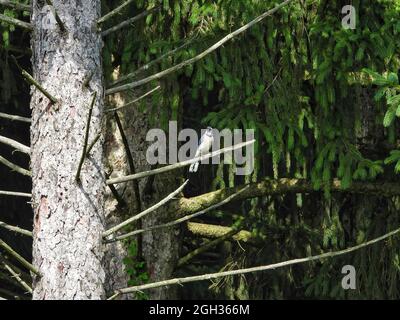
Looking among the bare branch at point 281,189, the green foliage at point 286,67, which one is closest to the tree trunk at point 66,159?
the green foliage at point 286,67

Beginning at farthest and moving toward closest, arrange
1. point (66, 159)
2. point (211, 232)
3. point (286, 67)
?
A: point (211, 232), point (286, 67), point (66, 159)

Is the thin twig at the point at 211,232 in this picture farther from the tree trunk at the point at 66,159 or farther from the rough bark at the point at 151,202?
the tree trunk at the point at 66,159

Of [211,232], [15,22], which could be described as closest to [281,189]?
[211,232]

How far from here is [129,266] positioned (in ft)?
26.6

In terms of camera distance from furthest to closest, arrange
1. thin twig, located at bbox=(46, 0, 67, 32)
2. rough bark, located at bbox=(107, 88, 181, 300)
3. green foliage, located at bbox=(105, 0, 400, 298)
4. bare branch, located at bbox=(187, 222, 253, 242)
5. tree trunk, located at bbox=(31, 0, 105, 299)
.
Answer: bare branch, located at bbox=(187, 222, 253, 242) < rough bark, located at bbox=(107, 88, 181, 300) < green foliage, located at bbox=(105, 0, 400, 298) < thin twig, located at bbox=(46, 0, 67, 32) < tree trunk, located at bbox=(31, 0, 105, 299)

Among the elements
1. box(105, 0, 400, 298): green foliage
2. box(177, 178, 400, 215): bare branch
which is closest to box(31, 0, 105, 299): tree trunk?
box(105, 0, 400, 298): green foliage

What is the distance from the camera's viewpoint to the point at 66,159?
14.7 feet

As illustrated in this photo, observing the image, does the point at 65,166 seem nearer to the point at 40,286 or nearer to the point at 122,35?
the point at 40,286

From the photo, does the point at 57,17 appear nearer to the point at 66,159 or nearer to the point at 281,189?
the point at 66,159

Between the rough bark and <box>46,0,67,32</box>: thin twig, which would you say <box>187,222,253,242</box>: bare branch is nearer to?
the rough bark

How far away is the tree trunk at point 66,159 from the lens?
14.4 feet

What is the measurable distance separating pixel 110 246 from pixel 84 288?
3681 mm

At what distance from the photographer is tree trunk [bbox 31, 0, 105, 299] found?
4.38 m
